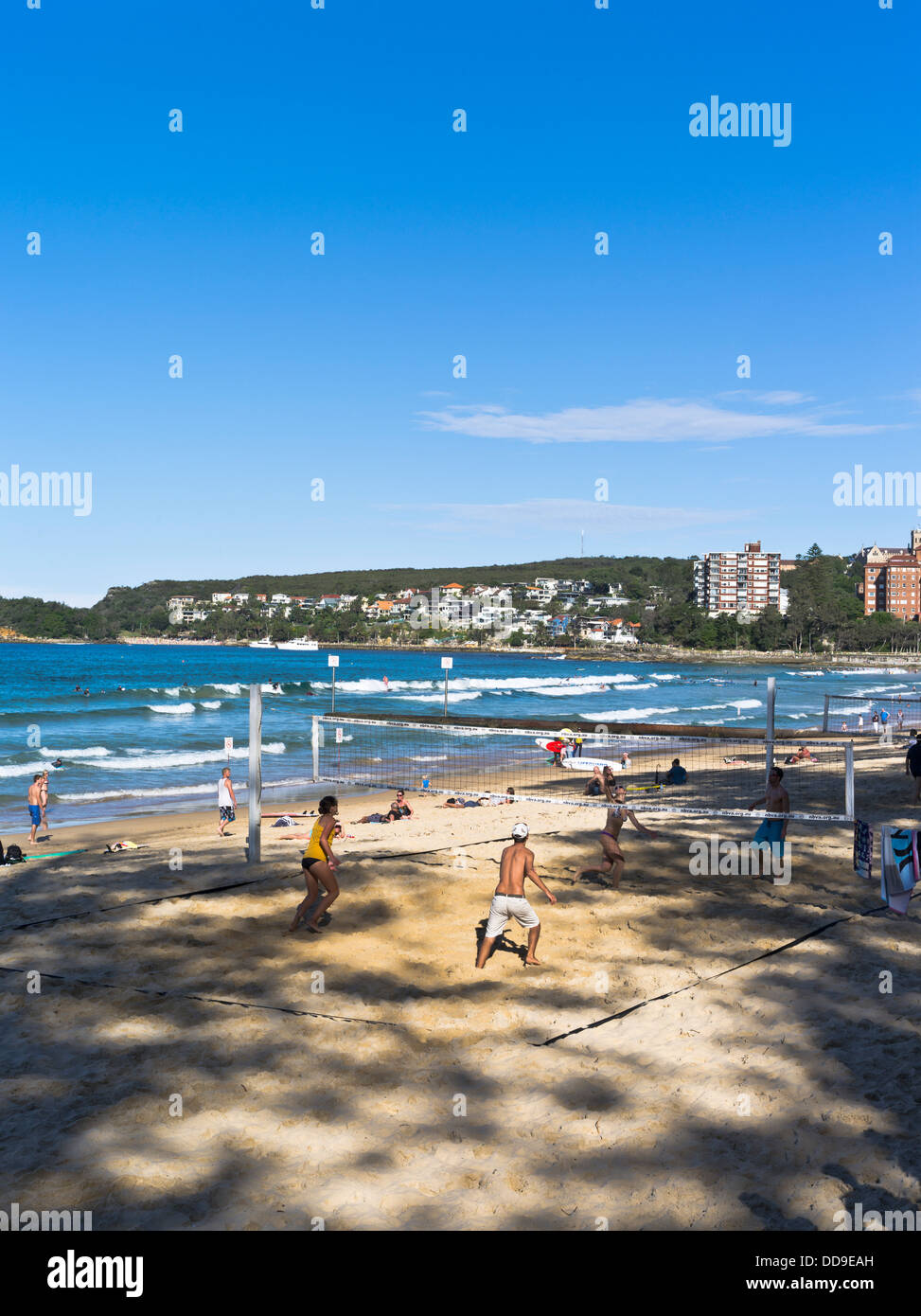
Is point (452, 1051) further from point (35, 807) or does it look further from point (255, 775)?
point (35, 807)

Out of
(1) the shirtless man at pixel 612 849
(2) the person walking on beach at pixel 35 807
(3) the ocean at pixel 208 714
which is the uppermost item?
(1) the shirtless man at pixel 612 849

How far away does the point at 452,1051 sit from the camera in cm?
738

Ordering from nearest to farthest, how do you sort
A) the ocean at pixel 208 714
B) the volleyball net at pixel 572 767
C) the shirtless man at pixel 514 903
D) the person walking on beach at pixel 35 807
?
the shirtless man at pixel 514 903
the volleyball net at pixel 572 767
the person walking on beach at pixel 35 807
the ocean at pixel 208 714

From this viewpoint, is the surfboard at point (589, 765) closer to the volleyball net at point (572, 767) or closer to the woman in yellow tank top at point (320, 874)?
the volleyball net at point (572, 767)

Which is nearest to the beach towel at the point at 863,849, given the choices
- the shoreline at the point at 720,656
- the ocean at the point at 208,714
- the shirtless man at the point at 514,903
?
the shirtless man at the point at 514,903

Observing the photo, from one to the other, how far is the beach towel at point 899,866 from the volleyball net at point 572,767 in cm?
126

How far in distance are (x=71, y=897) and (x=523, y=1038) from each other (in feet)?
19.4

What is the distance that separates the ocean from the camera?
27125 millimetres

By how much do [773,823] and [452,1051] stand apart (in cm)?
608

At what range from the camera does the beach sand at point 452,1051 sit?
17.9 feet

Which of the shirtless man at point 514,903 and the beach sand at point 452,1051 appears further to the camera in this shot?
the shirtless man at point 514,903
